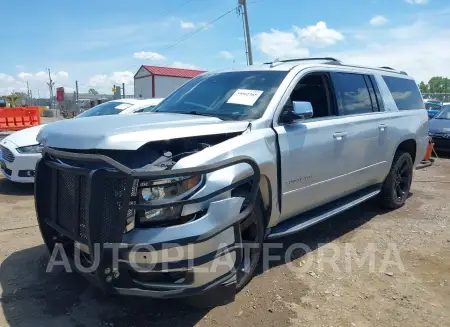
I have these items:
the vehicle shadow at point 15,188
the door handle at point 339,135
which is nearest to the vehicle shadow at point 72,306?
the door handle at point 339,135

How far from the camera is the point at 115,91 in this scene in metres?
30.8

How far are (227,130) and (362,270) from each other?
192cm

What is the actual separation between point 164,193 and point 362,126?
2827 mm

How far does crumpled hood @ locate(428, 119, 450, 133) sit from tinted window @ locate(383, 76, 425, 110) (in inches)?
227

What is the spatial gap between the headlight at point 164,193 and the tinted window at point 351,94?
245 centimetres

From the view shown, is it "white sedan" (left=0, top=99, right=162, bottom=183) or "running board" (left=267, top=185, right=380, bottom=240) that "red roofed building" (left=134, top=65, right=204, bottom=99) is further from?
"running board" (left=267, top=185, right=380, bottom=240)

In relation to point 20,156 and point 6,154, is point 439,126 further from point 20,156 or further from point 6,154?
point 6,154

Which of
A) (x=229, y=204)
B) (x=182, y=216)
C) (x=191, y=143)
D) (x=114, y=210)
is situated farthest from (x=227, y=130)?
(x=114, y=210)

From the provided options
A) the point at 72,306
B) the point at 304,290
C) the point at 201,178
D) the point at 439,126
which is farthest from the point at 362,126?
the point at 439,126

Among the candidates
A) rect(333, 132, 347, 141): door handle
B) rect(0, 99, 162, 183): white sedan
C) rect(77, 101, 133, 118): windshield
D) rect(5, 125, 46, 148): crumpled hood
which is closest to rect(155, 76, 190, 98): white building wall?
rect(77, 101, 133, 118): windshield

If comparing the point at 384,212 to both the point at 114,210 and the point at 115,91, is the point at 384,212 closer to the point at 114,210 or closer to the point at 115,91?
the point at 114,210

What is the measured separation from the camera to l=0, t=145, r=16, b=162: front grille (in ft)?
20.1

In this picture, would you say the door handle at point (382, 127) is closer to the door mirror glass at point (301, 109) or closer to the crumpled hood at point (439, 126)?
the door mirror glass at point (301, 109)

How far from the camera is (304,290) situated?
3291 millimetres
